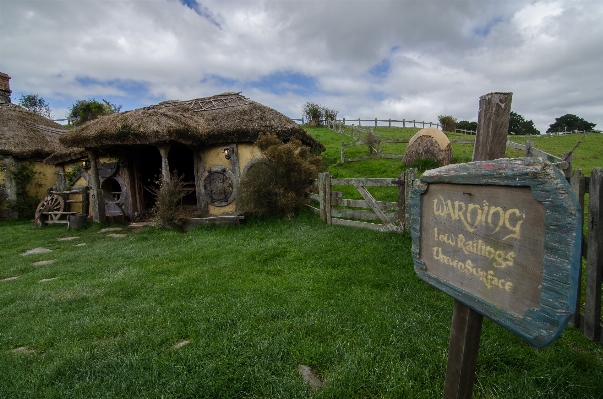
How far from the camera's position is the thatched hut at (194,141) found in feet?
31.4

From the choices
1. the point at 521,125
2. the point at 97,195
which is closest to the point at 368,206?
the point at 97,195

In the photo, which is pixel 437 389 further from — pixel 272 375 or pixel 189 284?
pixel 189 284

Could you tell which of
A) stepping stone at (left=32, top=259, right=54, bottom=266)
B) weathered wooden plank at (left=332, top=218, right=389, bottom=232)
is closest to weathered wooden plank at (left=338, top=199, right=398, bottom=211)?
weathered wooden plank at (left=332, top=218, right=389, bottom=232)

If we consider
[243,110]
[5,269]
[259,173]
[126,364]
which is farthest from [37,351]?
[243,110]

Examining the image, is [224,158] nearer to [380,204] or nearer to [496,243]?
[380,204]

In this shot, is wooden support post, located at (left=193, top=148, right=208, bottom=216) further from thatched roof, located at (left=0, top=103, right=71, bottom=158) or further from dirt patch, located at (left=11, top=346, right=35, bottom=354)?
thatched roof, located at (left=0, top=103, right=71, bottom=158)

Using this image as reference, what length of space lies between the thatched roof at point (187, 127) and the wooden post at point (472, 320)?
28.0ft

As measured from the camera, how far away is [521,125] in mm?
45375

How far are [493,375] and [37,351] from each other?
4173 millimetres

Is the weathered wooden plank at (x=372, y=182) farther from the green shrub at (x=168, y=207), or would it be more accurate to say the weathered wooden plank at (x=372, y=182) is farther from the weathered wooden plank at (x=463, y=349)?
the weathered wooden plank at (x=463, y=349)

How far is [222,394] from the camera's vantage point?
2422 millimetres

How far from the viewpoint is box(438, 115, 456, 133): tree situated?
97.0ft

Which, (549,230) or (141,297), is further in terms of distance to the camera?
(141,297)

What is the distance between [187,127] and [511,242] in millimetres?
9622
